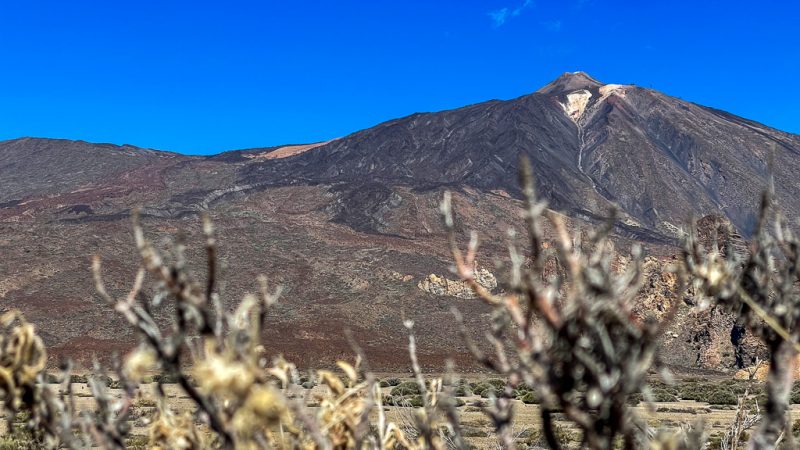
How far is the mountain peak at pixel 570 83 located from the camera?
15650cm

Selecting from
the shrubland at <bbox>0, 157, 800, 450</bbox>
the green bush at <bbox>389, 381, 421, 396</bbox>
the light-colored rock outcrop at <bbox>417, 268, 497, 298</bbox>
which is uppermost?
the light-colored rock outcrop at <bbox>417, 268, 497, 298</bbox>

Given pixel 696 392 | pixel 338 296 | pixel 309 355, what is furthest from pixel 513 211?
pixel 696 392

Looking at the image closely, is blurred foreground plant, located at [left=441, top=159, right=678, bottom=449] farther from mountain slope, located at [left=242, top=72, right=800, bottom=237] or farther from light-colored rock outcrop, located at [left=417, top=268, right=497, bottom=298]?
mountain slope, located at [left=242, top=72, right=800, bottom=237]

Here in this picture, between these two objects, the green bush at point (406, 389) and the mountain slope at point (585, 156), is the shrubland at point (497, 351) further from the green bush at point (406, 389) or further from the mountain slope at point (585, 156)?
the mountain slope at point (585, 156)


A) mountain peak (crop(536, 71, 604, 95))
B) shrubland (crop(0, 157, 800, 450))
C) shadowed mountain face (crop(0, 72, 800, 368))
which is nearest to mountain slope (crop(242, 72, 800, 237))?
shadowed mountain face (crop(0, 72, 800, 368))

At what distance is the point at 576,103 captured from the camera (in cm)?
14588

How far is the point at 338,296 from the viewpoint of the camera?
5647 cm

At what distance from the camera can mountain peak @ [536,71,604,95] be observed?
156500mm

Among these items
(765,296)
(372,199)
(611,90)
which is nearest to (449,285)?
(372,199)

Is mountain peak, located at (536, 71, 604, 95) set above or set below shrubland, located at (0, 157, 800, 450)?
above

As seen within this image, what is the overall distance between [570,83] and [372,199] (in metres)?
95.0

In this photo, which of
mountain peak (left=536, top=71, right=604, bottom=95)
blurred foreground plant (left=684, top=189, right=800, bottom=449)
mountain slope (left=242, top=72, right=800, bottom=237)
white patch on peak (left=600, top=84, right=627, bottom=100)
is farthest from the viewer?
mountain peak (left=536, top=71, right=604, bottom=95)

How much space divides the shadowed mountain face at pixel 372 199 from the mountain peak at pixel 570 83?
94cm

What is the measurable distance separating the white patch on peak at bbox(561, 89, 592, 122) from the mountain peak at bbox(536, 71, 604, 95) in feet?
12.6
